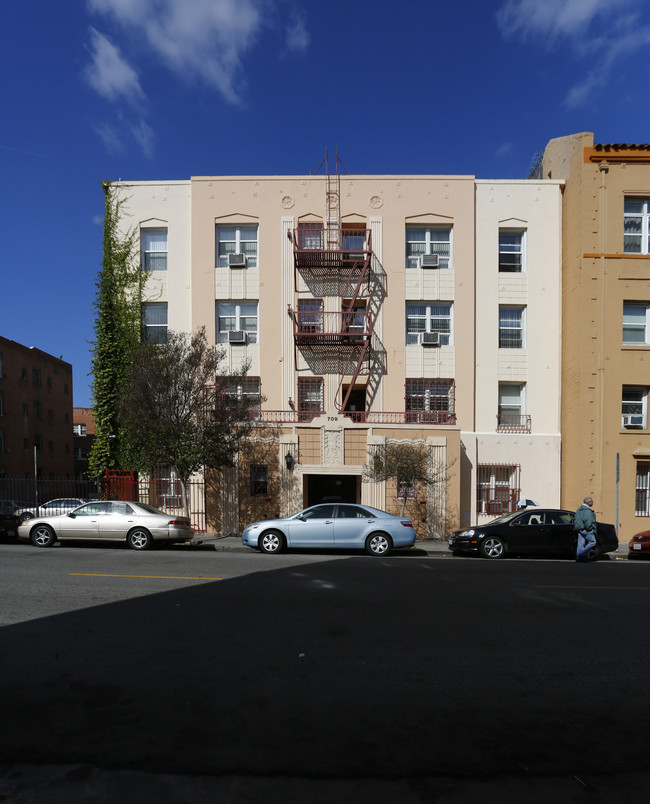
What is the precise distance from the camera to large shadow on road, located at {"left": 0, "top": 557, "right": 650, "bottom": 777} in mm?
3680

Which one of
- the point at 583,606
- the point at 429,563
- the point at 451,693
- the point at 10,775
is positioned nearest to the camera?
the point at 10,775

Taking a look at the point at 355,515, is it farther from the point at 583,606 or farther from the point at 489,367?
Answer: the point at 489,367

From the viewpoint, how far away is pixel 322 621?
6633 millimetres

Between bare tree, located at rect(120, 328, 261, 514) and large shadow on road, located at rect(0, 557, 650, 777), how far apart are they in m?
7.62

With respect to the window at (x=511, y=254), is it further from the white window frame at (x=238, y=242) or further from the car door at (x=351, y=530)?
the car door at (x=351, y=530)

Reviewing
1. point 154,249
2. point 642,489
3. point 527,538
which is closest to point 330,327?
point 154,249

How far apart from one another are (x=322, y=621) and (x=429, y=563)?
5.80 metres

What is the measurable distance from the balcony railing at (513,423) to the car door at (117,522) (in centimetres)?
1314

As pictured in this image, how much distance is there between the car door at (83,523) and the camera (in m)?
14.0

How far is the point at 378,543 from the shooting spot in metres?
12.9

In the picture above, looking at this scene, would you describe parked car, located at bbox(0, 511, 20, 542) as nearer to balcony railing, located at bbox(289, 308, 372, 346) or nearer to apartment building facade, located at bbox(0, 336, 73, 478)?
balcony railing, located at bbox(289, 308, 372, 346)

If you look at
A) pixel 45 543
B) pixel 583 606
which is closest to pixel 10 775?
pixel 583 606

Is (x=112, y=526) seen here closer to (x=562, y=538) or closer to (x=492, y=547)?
(x=492, y=547)

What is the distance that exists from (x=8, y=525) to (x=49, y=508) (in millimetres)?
2087
